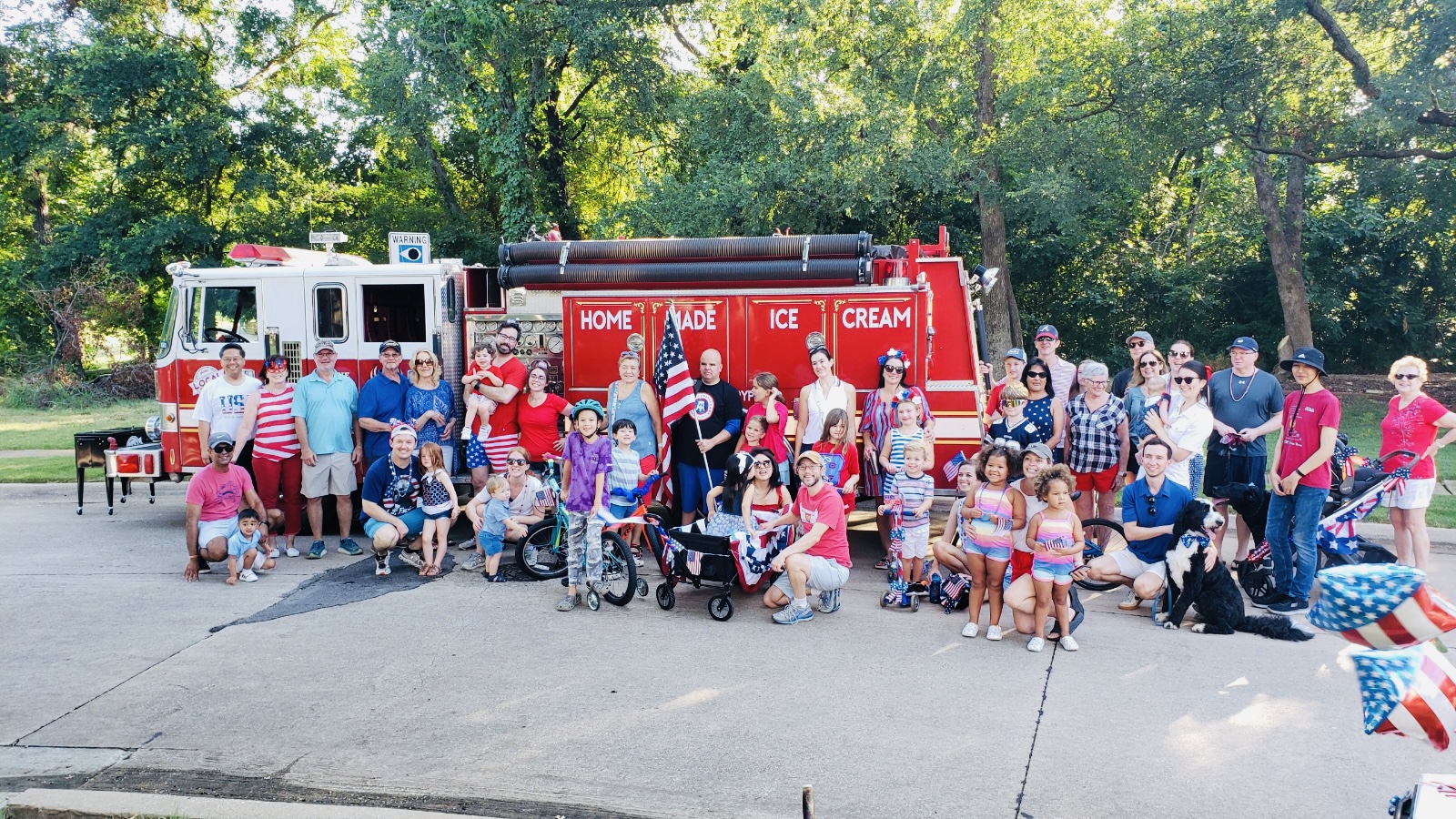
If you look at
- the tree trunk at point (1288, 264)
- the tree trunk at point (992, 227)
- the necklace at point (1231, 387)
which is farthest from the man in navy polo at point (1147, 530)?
the tree trunk at point (1288, 264)

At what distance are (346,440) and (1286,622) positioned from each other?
7742 mm

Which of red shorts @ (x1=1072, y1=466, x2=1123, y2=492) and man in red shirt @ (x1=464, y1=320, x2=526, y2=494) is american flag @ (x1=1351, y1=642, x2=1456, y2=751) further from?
man in red shirt @ (x1=464, y1=320, x2=526, y2=494)

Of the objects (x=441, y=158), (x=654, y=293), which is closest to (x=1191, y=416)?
(x=654, y=293)

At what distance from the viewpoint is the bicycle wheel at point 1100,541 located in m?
7.70

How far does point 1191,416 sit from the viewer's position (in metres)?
7.61

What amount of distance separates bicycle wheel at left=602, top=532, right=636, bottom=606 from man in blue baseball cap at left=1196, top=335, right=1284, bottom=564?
454 centimetres

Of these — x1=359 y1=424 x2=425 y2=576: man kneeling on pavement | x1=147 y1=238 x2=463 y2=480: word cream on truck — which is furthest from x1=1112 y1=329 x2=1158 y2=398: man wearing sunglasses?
x1=147 y1=238 x2=463 y2=480: word cream on truck

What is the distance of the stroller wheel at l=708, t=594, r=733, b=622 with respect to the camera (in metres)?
7.27

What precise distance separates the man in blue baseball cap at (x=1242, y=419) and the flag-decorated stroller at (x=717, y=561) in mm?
3544

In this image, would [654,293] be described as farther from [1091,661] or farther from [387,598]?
[1091,661]

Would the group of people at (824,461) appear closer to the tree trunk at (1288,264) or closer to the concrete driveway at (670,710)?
the concrete driveway at (670,710)

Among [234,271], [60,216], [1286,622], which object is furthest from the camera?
[60,216]

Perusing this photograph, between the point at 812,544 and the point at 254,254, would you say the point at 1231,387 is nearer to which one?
the point at 812,544

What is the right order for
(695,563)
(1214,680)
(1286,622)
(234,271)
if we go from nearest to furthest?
(1214,680)
(1286,622)
(695,563)
(234,271)
